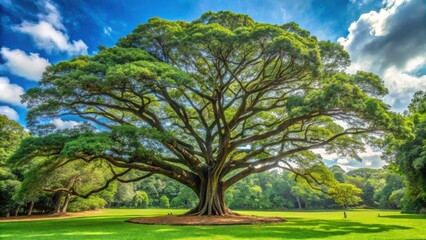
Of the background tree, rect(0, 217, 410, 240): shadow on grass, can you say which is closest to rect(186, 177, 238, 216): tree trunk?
rect(0, 217, 410, 240): shadow on grass

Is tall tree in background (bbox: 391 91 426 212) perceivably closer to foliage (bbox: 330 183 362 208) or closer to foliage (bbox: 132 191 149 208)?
foliage (bbox: 330 183 362 208)

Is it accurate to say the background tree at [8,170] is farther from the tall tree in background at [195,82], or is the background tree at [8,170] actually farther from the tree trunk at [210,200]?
the tree trunk at [210,200]

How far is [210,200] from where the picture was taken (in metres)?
15.9

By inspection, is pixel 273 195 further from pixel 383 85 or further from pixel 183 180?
pixel 383 85

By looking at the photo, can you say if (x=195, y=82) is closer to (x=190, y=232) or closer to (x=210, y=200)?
(x=190, y=232)

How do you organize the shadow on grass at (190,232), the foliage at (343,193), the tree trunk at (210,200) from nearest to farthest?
the shadow on grass at (190,232) < the tree trunk at (210,200) < the foliage at (343,193)

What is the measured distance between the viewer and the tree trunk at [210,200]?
1570 centimetres

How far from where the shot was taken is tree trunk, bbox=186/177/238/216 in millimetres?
15703

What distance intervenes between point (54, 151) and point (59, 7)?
6.13 metres

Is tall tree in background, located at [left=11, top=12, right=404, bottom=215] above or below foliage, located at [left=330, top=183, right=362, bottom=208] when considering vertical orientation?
above

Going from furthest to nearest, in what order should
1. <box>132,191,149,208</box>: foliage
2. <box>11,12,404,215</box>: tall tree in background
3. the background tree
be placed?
<box>132,191,149,208</box>: foliage, the background tree, <box>11,12,404,215</box>: tall tree in background

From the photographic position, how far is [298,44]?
10750mm

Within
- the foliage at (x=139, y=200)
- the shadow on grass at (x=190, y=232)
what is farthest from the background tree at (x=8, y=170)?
the foliage at (x=139, y=200)

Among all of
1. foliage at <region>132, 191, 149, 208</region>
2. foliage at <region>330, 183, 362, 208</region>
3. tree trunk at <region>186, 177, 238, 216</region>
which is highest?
foliage at <region>132, 191, 149, 208</region>
